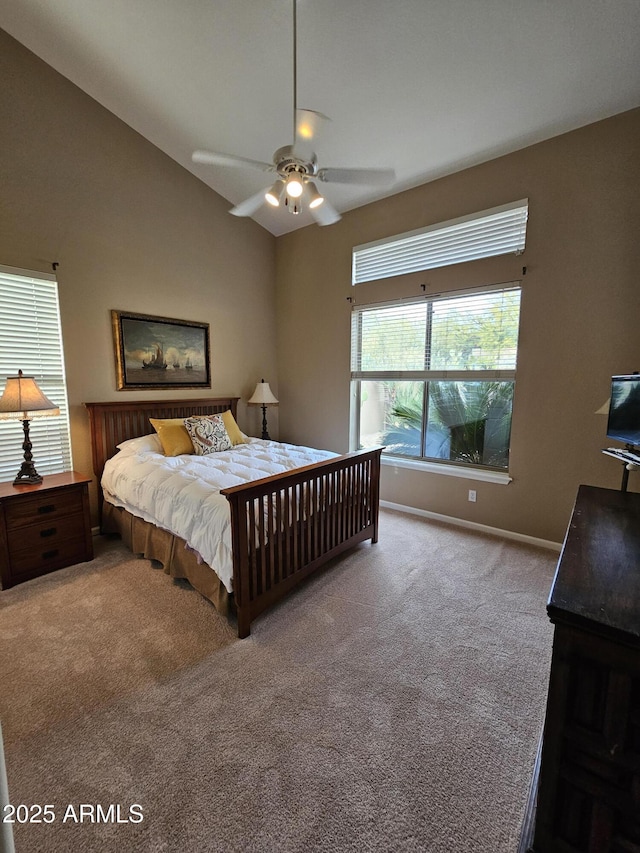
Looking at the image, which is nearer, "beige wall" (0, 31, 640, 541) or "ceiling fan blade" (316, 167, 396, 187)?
"ceiling fan blade" (316, 167, 396, 187)

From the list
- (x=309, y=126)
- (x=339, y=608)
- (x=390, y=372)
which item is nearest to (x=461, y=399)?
(x=390, y=372)

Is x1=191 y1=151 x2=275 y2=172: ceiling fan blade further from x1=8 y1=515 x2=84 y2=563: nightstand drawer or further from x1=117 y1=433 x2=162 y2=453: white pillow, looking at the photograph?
x1=8 y1=515 x2=84 y2=563: nightstand drawer

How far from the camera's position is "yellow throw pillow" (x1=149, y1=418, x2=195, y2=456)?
3.28 metres

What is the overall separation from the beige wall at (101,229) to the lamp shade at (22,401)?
0.58m

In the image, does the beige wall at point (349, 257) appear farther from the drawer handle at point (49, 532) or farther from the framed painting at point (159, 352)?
the drawer handle at point (49, 532)

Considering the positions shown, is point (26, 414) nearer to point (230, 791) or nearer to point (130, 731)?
point (130, 731)

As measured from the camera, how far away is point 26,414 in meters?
2.54

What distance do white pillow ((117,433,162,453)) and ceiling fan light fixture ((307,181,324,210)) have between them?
7.91 feet

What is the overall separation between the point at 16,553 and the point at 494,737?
3.02m

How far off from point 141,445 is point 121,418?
1.37 feet

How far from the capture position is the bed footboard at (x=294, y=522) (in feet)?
6.59

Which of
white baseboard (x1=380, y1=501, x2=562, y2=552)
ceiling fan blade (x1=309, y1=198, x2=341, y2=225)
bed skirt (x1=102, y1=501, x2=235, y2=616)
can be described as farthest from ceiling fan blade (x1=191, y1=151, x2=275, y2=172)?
white baseboard (x1=380, y1=501, x2=562, y2=552)

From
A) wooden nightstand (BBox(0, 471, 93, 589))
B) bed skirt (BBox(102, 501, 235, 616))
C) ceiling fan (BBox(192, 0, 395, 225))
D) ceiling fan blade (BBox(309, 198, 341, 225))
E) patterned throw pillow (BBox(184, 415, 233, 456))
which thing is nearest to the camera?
ceiling fan (BBox(192, 0, 395, 225))

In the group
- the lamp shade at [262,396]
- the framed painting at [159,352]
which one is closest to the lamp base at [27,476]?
the framed painting at [159,352]
